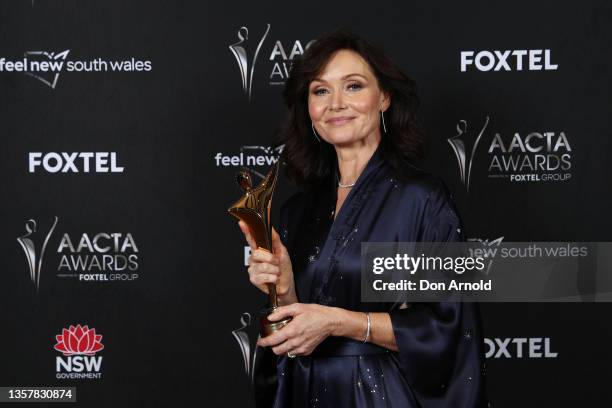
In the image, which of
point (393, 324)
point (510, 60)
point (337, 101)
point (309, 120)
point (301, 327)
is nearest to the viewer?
point (301, 327)

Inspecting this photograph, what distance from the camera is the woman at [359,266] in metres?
1.72

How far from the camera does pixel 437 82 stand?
2.80 meters

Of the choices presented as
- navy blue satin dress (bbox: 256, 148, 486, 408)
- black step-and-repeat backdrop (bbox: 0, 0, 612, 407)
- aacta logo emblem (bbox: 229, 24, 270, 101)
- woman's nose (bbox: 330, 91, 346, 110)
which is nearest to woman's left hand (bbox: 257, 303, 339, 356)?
navy blue satin dress (bbox: 256, 148, 486, 408)

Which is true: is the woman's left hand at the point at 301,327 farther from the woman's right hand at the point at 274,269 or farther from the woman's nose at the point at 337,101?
the woman's nose at the point at 337,101

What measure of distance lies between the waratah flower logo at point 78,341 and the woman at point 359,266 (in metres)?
1.15

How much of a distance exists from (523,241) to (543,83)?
56cm

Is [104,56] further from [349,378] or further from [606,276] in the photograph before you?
[606,276]

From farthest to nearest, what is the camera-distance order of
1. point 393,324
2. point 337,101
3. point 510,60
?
point 510,60 < point 337,101 < point 393,324

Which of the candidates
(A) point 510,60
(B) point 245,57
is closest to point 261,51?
(B) point 245,57

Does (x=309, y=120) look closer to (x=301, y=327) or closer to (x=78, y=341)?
(x=301, y=327)

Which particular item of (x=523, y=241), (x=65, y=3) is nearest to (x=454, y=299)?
(x=523, y=241)

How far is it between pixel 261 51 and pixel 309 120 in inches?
34.7

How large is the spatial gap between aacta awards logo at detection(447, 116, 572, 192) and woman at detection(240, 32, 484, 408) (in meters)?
0.94

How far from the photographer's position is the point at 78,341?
287 cm
